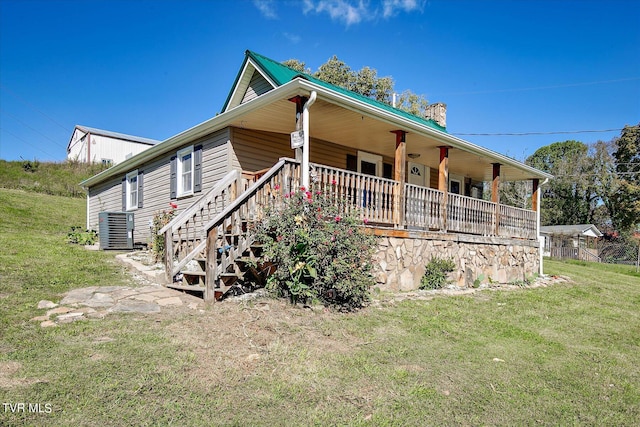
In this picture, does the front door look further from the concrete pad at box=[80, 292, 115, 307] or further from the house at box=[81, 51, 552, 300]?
the concrete pad at box=[80, 292, 115, 307]

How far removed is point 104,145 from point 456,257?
31.7m

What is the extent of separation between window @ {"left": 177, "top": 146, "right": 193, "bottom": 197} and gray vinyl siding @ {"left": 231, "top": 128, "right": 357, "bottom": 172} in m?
2.03

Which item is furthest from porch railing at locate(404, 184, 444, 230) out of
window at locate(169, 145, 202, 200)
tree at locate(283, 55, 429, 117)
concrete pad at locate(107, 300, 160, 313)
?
tree at locate(283, 55, 429, 117)

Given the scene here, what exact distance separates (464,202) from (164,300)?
743 centimetres

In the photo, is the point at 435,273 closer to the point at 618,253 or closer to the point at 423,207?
the point at 423,207

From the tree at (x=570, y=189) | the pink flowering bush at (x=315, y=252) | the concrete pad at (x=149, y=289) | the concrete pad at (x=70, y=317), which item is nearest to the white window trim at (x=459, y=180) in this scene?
the pink flowering bush at (x=315, y=252)

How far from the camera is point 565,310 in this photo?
6.88m

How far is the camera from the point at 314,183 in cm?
636

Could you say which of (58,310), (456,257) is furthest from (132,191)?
(456,257)

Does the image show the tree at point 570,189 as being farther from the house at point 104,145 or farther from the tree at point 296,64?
the house at point 104,145

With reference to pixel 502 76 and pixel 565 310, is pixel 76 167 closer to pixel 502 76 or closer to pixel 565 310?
pixel 502 76

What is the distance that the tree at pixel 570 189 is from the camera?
3582cm

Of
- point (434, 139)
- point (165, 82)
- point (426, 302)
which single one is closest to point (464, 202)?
point (434, 139)

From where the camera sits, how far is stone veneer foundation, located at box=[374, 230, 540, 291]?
7.18 m
